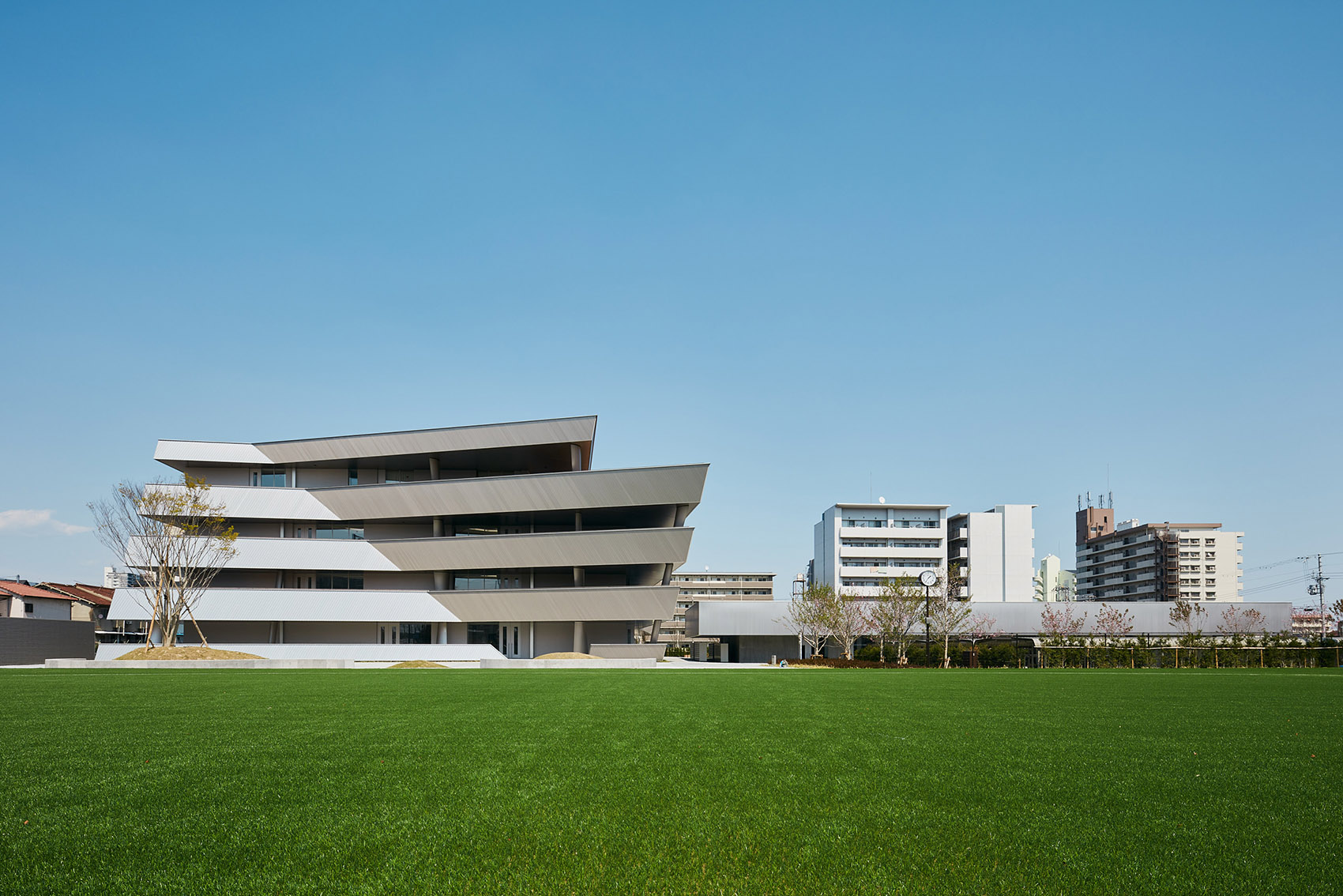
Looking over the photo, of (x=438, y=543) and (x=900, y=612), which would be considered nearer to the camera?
(x=900, y=612)

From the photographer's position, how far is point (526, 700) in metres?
13.9

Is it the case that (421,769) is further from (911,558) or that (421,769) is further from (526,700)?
(911,558)

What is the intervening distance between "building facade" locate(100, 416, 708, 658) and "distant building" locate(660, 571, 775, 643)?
7031 cm

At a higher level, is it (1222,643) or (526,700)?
(526,700)

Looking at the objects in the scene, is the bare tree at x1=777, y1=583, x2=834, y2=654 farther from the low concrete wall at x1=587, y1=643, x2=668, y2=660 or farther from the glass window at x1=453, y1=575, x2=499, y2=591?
the glass window at x1=453, y1=575, x2=499, y2=591

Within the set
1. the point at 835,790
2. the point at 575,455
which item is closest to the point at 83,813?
the point at 835,790

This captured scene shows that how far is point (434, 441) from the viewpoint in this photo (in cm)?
4831

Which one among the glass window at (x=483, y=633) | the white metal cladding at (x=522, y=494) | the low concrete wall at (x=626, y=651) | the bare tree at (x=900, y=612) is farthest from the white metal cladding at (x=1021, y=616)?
the glass window at (x=483, y=633)

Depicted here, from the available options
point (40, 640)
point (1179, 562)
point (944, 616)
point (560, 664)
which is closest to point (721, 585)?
point (1179, 562)

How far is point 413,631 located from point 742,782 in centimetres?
4657

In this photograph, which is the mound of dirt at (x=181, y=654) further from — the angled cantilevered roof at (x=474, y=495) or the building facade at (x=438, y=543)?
the angled cantilevered roof at (x=474, y=495)

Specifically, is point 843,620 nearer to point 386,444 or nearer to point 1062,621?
point 1062,621

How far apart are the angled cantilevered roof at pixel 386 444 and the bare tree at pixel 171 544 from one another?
3.83 meters

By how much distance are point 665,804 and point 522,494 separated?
42516 mm
